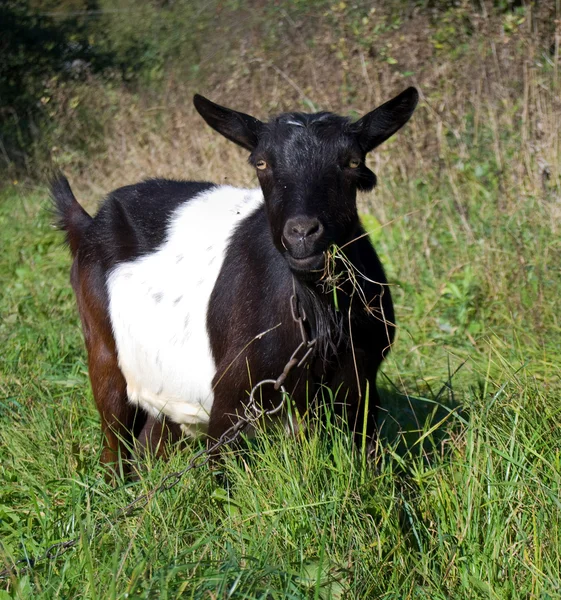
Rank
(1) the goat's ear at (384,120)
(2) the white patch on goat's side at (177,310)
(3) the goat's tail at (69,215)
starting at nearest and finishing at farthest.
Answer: (1) the goat's ear at (384,120), (2) the white patch on goat's side at (177,310), (3) the goat's tail at (69,215)

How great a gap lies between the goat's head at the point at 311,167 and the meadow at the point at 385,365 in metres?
0.75

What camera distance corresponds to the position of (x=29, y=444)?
3.86m

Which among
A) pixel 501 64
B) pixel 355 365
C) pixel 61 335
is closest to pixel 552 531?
pixel 355 365

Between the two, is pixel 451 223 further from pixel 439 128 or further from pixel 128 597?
pixel 128 597

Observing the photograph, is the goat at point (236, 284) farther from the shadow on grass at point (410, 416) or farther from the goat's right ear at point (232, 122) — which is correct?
the shadow on grass at point (410, 416)

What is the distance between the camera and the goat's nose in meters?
3.17

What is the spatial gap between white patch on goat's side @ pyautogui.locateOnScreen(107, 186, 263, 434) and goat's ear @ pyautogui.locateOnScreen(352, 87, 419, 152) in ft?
2.20

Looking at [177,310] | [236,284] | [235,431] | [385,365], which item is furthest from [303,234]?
[385,365]

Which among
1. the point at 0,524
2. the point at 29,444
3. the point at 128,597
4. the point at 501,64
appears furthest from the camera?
the point at 501,64

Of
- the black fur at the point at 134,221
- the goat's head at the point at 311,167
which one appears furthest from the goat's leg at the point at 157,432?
the goat's head at the point at 311,167

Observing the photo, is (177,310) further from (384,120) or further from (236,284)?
(384,120)

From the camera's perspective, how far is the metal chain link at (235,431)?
9.18ft

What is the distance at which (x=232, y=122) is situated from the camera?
3.86m

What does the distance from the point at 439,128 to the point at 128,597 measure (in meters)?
5.01
